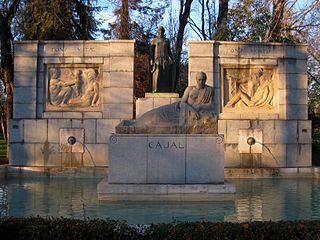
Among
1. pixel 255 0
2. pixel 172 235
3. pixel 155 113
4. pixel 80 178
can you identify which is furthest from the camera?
pixel 255 0

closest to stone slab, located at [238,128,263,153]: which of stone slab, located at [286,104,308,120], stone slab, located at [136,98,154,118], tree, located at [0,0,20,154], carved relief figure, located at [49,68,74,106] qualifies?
stone slab, located at [286,104,308,120]

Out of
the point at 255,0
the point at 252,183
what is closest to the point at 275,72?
the point at 252,183

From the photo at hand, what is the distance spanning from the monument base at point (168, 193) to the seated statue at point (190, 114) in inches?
53.9

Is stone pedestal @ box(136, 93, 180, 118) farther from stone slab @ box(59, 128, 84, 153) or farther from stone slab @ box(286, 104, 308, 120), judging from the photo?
stone slab @ box(286, 104, 308, 120)

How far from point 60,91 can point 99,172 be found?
349 cm

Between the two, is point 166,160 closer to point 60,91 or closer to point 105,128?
point 105,128

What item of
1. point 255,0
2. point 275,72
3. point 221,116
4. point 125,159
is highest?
point 255,0

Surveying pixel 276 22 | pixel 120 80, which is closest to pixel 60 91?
pixel 120 80

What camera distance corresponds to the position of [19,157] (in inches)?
631

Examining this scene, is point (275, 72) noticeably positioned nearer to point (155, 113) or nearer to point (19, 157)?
point (155, 113)

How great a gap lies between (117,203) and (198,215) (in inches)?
82.1

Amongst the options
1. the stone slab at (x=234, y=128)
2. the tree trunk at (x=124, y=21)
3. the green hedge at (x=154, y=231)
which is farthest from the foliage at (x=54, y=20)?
the green hedge at (x=154, y=231)

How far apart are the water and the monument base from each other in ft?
0.69

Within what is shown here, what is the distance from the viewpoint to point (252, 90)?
16.6 m
